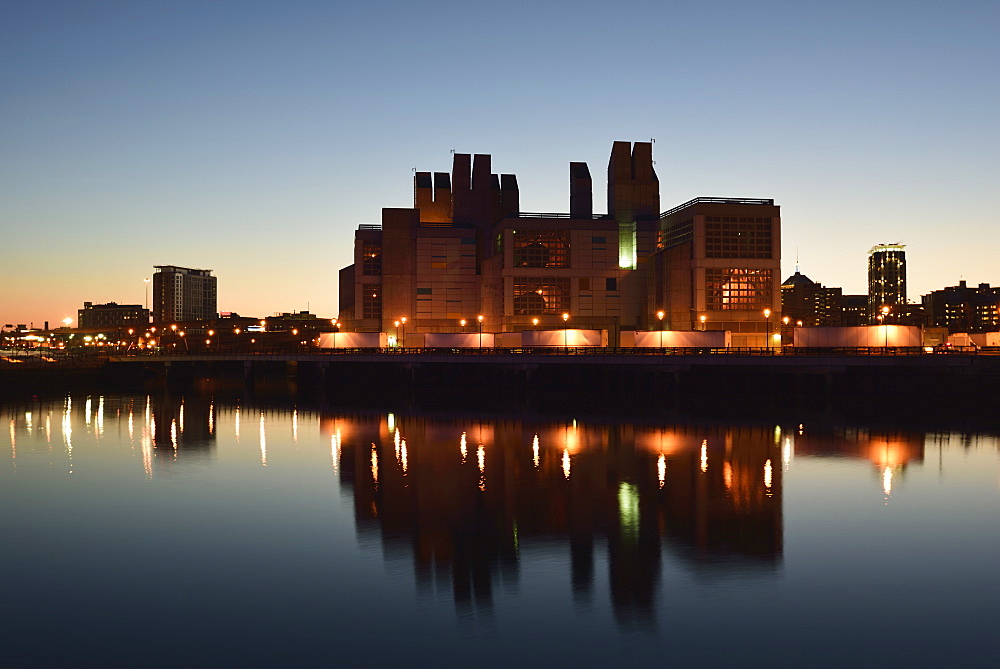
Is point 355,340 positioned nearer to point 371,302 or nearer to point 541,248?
point 371,302

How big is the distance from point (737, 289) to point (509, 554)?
3865 inches

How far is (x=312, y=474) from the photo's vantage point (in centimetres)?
4603

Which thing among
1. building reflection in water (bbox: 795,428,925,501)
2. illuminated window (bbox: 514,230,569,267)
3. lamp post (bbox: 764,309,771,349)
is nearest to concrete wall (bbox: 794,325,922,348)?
lamp post (bbox: 764,309,771,349)

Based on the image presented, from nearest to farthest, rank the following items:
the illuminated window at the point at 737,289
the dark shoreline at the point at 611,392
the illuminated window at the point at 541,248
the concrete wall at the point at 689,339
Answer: the dark shoreline at the point at 611,392
the concrete wall at the point at 689,339
the illuminated window at the point at 737,289
the illuminated window at the point at 541,248

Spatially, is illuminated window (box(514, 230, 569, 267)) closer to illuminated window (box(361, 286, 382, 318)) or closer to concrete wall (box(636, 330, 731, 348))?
concrete wall (box(636, 330, 731, 348))

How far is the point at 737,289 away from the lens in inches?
4685

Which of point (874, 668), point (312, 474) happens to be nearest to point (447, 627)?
point (874, 668)

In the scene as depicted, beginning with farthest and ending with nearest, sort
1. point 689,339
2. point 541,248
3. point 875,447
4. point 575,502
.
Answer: point 541,248 < point 689,339 < point 875,447 < point 575,502

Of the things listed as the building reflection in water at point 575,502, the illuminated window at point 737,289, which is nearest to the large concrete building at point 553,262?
the illuminated window at point 737,289

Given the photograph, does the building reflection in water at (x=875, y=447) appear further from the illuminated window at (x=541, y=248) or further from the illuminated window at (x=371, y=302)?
the illuminated window at (x=371, y=302)

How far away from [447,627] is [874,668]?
10424 millimetres

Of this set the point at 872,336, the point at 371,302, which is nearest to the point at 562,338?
the point at 872,336

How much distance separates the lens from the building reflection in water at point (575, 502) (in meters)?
26.5

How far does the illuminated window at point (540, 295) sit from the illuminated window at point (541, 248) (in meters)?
2.56
